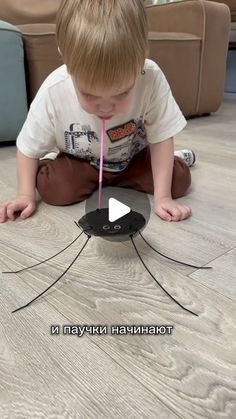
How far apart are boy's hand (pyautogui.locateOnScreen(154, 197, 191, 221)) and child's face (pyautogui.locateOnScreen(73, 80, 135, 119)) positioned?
231 mm

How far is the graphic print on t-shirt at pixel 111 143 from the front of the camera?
2.43ft

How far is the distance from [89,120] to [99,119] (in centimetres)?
2

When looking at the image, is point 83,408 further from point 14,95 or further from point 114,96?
point 14,95

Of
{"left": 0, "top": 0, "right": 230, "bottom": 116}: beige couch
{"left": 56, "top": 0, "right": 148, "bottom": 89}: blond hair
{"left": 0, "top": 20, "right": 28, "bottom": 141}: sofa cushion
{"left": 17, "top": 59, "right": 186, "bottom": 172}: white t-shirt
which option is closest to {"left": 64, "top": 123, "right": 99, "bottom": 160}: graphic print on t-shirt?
{"left": 17, "top": 59, "right": 186, "bottom": 172}: white t-shirt

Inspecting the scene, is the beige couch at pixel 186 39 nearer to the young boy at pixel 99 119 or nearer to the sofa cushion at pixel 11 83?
the sofa cushion at pixel 11 83

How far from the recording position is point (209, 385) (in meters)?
0.37

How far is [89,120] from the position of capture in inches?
28.4

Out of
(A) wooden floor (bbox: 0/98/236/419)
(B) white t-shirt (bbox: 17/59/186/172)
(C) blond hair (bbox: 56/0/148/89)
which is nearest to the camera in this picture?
(A) wooden floor (bbox: 0/98/236/419)

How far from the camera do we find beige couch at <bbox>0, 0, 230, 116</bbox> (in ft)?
5.26

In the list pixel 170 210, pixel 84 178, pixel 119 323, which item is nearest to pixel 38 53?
pixel 84 178

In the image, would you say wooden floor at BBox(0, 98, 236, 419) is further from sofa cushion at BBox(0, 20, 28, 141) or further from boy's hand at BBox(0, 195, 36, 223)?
sofa cushion at BBox(0, 20, 28, 141)

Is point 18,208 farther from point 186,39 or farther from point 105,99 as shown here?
point 186,39

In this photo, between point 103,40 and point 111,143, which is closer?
point 103,40

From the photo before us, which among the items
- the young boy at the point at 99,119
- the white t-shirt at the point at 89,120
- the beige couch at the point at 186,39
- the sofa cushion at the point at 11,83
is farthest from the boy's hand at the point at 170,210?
the beige couch at the point at 186,39
